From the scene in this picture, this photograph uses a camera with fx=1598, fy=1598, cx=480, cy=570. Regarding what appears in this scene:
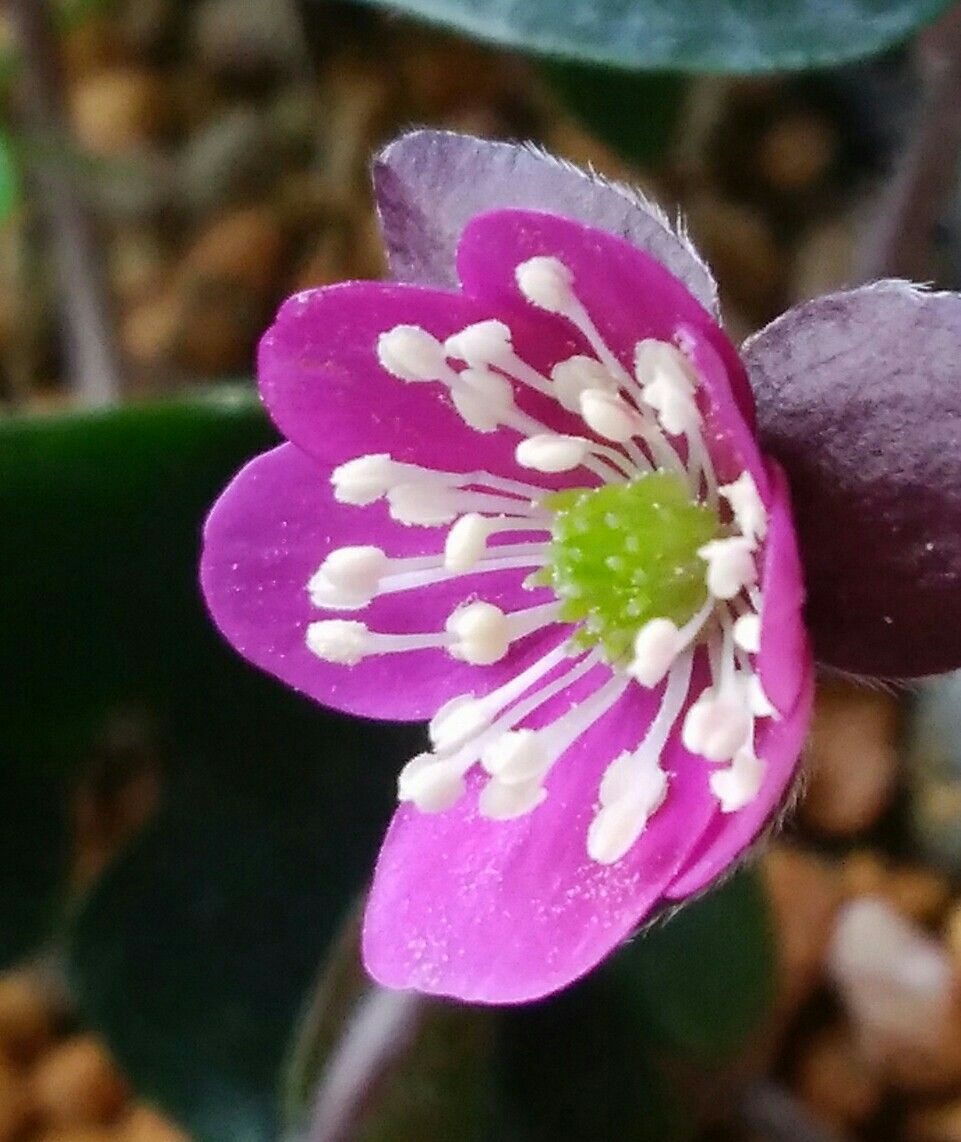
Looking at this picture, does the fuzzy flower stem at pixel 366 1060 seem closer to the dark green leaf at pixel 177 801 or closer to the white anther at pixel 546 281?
the dark green leaf at pixel 177 801

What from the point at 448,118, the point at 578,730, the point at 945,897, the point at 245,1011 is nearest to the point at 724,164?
the point at 448,118

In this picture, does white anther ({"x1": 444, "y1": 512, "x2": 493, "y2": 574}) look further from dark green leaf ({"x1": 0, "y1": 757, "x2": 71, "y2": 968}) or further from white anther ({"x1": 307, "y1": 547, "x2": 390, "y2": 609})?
dark green leaf ({"x1": 0, "y1": 757, "x2": 71, "y2": 968})

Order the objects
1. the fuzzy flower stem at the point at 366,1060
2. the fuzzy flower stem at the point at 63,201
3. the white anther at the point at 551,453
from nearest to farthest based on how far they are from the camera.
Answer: the white anther at the point at 551,453 < the fuzzy flower stem at the point at 366,1060 < the fuzzy flower stem at the point at 63,201

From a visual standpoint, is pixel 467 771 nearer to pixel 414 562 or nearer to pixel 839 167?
pixel 414 562

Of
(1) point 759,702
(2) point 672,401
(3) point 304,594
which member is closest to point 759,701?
(1) point 759,702

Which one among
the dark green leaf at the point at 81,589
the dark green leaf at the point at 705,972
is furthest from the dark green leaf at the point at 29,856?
the dark green leaf at the point at 705,972

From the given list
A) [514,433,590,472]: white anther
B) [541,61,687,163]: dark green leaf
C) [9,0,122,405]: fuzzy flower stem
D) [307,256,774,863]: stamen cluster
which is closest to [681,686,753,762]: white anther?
[307,256,774,863]: stamen cluster
